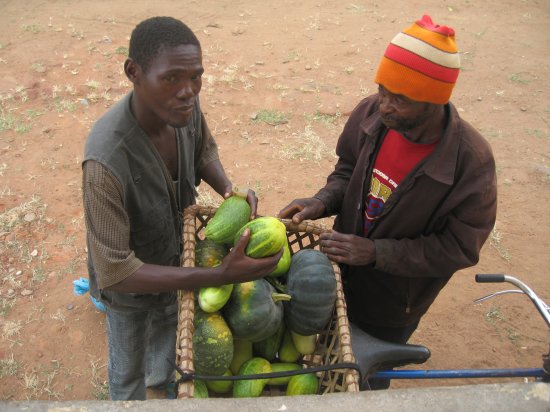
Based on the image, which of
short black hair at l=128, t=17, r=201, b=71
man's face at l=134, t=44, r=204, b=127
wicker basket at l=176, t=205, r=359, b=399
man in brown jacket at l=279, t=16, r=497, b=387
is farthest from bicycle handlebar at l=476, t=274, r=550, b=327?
short black hair at l=128, t=17, r=201, b=71

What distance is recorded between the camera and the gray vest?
2078 mm

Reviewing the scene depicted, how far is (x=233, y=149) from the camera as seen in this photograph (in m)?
6.45

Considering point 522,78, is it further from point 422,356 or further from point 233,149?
point 422,356

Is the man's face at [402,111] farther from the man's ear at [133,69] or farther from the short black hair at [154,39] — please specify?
the man's ear at [133,69]

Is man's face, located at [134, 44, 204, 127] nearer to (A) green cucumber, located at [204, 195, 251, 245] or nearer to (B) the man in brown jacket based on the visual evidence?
(A) green cucumber, located at [204, 195, 251, 245]

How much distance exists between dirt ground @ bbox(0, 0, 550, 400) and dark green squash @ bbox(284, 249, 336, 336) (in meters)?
2.23

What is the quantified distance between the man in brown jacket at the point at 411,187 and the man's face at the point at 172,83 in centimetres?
88

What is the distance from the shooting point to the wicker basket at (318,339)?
1927 mm

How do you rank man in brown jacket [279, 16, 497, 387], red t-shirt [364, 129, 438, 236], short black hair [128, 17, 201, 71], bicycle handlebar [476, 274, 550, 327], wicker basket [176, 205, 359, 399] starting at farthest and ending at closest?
bicycle handlebar [476, 274, 550, 327], red t-shirt [364, 129, 438, 236], man in brown jacket [279, 16, 497, 387], short black hair [128, 17, 201, 71], wicker basket [176, 205, 359, 399]

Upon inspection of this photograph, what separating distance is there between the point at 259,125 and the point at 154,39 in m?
4.93

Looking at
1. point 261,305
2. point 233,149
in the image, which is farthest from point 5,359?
point 233,149

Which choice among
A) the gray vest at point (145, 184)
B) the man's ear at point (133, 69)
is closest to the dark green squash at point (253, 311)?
the gray vest at point (145, 184)

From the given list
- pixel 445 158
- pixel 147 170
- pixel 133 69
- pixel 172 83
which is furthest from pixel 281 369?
pixel 133 69

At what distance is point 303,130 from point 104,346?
412cm
